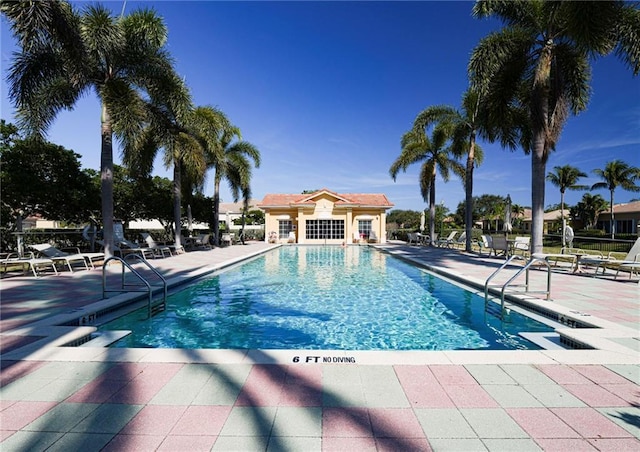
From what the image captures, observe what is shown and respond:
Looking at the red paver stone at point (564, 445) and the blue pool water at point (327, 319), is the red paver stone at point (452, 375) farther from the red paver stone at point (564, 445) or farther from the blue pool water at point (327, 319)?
the blue pool water at point (327, 319)

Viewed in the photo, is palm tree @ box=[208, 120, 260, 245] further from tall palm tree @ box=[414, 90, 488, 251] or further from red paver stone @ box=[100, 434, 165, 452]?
red paver stone @ box=[100, 434, 165, 452]

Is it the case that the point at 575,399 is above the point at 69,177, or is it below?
below

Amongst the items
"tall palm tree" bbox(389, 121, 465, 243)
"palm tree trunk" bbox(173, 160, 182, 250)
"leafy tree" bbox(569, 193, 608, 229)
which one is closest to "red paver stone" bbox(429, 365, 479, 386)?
"palm tree trunk" bbox(173, 160, 182, 250)

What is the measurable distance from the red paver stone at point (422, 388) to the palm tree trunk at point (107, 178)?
12.2 m

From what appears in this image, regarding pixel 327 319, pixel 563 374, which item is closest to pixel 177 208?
pixel 327 319

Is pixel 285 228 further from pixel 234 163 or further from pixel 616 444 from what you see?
pixel 616 444

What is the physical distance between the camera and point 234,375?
338 centimetres

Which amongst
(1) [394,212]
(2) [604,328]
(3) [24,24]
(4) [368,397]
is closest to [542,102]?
(2) [604,328]

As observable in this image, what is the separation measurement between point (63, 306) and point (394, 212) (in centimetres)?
8947

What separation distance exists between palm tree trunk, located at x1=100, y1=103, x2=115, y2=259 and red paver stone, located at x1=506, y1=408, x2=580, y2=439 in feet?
43.7

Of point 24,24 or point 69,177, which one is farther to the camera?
point 69,177

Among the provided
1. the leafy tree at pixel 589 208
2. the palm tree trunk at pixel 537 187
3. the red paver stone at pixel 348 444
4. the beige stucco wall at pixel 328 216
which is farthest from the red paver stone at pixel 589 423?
the leafy tree at pixel 589 208

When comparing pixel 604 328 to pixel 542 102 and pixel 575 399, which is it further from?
pixel 542 102

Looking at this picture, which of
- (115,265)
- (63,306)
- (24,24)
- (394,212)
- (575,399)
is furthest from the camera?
(394,212)
